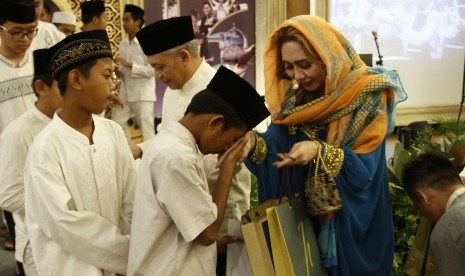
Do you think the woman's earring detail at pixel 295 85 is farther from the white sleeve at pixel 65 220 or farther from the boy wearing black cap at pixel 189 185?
the white sleeve at pixel 65 220

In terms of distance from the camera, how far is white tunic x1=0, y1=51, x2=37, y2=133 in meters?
3.38

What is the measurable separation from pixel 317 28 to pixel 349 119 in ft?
1.18

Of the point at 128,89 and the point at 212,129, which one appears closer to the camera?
the point at 212,129

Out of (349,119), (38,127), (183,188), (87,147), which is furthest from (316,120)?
(38,127)

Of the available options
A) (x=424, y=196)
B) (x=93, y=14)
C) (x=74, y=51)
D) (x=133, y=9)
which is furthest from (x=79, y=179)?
(x=133, y=9)

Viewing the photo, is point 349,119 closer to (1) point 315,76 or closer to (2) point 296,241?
(1) point 315,76

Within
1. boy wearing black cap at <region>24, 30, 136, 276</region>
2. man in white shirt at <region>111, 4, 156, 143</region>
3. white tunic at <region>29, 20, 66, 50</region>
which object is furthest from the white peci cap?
boy wearing black cap at <region>24, 30, 136, 276</region>

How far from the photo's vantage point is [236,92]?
6.61 feet

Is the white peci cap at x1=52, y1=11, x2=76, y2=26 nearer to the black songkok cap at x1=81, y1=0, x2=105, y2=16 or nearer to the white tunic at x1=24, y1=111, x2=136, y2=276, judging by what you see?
the black songkok cap at x1=81, y1=0, x2=105, y2=16

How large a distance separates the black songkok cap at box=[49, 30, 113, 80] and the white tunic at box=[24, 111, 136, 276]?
0.20m

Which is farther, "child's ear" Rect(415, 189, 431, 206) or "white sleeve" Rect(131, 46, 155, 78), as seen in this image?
"white sleeve" Rect(131, 46, 155, 78)

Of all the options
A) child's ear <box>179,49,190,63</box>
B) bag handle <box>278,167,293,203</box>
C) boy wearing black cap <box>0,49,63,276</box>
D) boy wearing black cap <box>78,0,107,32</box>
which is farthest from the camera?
boy wearing black cap <box>78,0,107,32</box>

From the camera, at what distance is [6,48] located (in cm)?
342

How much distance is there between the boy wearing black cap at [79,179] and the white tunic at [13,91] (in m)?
1.27
